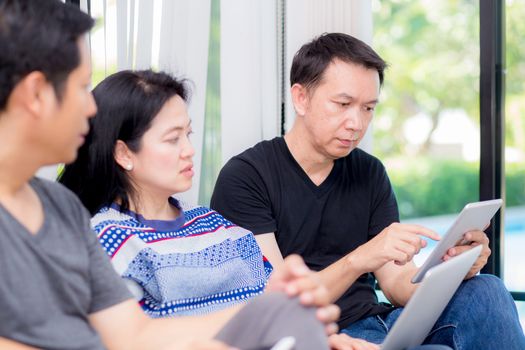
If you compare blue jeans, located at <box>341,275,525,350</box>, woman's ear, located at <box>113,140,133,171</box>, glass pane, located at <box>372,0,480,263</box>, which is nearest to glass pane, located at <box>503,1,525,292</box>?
glass pane, located at <box>372,0,480,263</box>

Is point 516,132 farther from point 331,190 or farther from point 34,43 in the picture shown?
point 34,43

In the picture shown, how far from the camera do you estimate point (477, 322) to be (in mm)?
1941

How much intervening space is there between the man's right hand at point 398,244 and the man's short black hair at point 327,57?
0.57m

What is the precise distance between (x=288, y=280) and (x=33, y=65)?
0.48 m

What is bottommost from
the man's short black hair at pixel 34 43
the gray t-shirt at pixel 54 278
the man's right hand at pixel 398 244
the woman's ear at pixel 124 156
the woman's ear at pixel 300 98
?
the man's right hand at pixel 398 244

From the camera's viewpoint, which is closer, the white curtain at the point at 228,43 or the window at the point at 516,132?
the white curtain at the point at 228,43

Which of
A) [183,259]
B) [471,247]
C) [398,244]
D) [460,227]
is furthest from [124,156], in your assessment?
[471,247]

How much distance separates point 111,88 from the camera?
1.73m

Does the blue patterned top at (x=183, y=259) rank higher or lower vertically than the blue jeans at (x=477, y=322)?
higher

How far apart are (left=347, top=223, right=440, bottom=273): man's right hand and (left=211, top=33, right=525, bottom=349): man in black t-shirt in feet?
0.58

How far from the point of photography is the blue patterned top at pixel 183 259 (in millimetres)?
1590

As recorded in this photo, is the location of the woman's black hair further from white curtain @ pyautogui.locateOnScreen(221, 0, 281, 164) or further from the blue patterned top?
white curtain @ pyautogui.locateOnScreen(221, 0, 281, 164)

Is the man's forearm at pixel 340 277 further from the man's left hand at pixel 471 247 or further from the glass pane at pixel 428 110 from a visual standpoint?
the glass pane at pixel 428 110

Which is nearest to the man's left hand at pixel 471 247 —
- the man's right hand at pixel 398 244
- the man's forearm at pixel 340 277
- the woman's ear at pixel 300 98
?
the man's right hand at pixel 398 244
